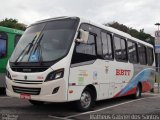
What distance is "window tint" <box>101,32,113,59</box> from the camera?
12.0m

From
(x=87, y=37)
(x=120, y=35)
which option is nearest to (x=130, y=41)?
(x=120, y=35)

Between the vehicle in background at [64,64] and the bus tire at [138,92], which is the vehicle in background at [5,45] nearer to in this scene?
the vehicle in background at [64,64]

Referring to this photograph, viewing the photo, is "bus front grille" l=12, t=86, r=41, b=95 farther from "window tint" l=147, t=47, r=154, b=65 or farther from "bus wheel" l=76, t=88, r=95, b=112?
"window tint" l=147, t=47, r=154, b=65

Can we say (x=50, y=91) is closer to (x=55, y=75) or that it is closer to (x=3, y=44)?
(x=55, y=75)

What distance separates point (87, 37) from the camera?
33.1 ft

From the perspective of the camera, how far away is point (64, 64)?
945 centimetres

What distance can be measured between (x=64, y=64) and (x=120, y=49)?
468 centimetres

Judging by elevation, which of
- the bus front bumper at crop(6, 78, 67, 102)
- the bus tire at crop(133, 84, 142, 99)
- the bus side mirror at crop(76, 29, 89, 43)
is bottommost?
the bus tire at crop(133, 84, 142, 99)

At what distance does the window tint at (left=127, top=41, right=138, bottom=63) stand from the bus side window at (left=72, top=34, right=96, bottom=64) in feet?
12.9

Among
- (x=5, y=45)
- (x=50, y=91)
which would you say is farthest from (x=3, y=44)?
(x=50, y=91)

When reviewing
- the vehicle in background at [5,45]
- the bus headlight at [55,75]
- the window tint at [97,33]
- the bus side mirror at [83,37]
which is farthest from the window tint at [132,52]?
the bus headlight at [55,75]

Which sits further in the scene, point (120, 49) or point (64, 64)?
point (120, 49)

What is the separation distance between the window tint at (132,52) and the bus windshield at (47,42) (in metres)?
5.05

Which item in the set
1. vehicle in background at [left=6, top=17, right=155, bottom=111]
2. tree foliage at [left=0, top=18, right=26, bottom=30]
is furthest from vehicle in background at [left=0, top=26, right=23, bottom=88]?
tree foliage at [left=0, top=18, right=26, bottom=30]
